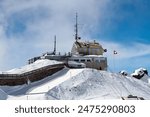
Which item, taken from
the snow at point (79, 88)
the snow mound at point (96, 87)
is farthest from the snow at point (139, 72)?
the snow at point (79, 88)

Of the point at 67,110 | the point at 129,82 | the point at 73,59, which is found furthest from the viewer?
the point at 73,59

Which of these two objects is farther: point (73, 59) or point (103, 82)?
point (73, 59)

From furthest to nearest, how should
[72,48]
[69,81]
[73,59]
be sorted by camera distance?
[72,48], [73,59], [69,81]

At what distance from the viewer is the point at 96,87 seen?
5394 cm

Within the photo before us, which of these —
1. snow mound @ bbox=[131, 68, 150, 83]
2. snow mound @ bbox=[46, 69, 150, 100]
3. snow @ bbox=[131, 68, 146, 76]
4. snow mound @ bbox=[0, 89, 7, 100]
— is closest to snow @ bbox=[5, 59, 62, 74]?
snow mound @ bbox=[46, 69, 150, 100]

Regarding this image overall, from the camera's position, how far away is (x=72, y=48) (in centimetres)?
7744

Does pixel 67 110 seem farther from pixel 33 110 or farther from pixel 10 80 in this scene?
pixel 10 80

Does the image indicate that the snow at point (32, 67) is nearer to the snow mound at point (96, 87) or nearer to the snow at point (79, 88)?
the snow at point (79, 88)

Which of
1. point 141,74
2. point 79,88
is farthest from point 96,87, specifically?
point 141,74

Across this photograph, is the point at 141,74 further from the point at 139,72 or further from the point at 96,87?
the point at 96,87

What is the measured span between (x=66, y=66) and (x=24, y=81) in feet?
30.6

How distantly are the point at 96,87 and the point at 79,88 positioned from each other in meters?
2.54

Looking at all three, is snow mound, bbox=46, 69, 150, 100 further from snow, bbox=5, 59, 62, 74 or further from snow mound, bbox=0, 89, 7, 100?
snow, bbox=5, 59, 62, 74

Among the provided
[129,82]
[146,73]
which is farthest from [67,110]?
[146,73]
